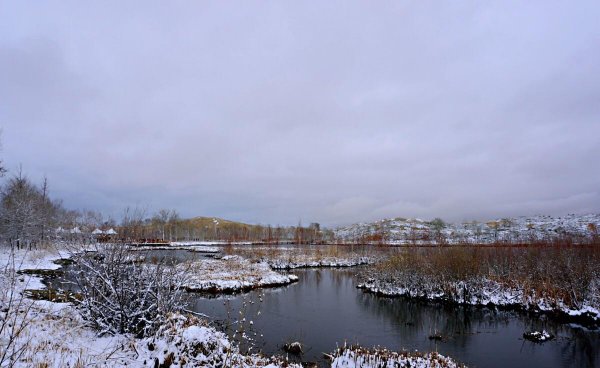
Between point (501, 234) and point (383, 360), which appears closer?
point (383, 360)

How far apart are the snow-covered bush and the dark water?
4488 millimetres

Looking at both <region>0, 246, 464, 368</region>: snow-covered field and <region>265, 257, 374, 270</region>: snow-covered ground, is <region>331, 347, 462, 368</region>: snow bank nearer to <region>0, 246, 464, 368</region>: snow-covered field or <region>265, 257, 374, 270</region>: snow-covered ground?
<region>0, 246, 464, 368</region>: snow-covered field

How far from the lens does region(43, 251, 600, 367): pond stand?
14.3 m

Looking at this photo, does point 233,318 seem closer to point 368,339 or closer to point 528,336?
point 368,339

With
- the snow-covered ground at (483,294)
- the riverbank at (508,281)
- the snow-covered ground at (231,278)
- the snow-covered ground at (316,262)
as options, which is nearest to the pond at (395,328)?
the snow-covered ground at (483,294)

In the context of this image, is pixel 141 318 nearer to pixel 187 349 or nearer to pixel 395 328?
pixel 187 349

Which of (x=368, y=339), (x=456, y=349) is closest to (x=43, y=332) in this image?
(x=368, y=339)

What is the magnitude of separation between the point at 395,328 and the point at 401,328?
1.10 ft

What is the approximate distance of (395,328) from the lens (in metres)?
17.9

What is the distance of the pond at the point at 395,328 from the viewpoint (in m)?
14.3

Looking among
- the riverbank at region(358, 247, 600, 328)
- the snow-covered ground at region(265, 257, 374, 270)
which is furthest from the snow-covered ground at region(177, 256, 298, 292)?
the riverbank at region(358, 247, 600, 328)

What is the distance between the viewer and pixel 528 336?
16.7 meters

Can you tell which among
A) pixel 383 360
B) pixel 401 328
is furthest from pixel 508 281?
pixel 383 360

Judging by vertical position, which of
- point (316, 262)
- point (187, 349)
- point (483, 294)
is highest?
point (187, 349)
